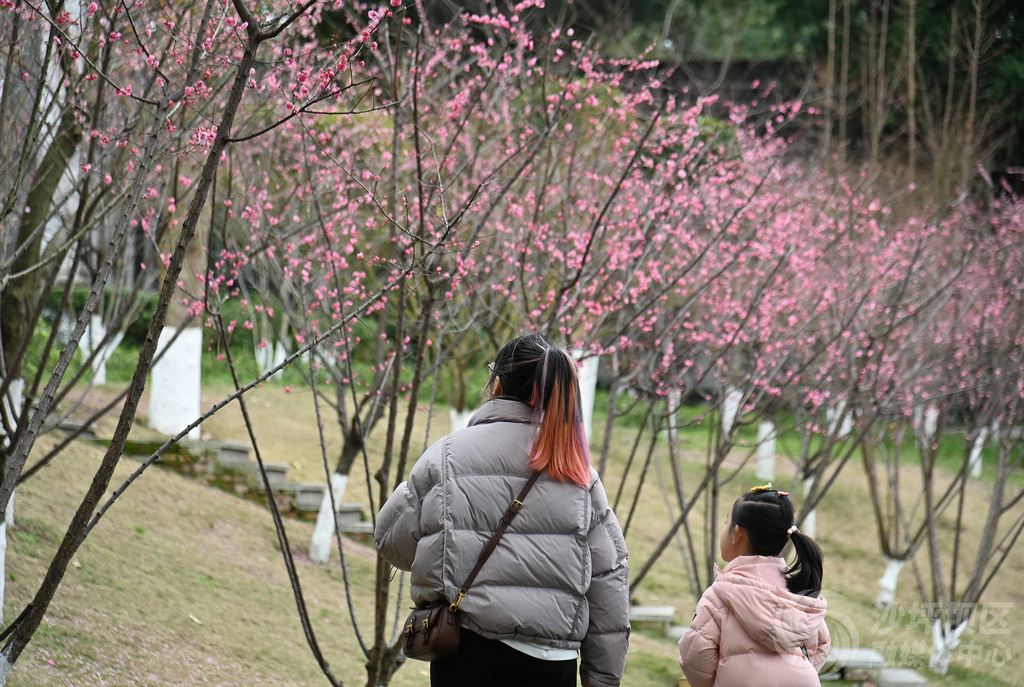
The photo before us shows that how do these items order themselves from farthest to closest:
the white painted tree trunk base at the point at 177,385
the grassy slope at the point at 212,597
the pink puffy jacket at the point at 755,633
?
the white painted tree trunk base at the point at 177,385, the grassy slope at the point at 212,597, the pink puffy jacket at the point at 755,633

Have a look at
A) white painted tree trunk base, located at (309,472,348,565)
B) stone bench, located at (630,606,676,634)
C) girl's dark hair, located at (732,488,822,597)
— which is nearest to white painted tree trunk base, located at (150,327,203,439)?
white painted tree trunk base, located at (309,472,348,565)

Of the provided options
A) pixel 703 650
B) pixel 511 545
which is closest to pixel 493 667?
pixel 511 545

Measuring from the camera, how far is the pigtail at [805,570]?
8.46ft

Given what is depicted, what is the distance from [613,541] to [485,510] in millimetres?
340

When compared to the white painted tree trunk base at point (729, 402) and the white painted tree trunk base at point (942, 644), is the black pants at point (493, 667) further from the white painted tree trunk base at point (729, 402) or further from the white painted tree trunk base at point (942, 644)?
the white painted tree trunk base at point (942, 644)

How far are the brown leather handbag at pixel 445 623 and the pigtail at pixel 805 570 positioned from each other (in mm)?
1032

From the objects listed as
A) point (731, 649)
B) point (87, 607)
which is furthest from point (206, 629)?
point (731, 649)

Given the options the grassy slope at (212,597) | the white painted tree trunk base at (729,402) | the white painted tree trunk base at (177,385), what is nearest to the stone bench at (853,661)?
the grassy slope at (212,597)

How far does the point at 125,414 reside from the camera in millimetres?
2314

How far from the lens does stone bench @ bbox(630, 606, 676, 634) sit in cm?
805

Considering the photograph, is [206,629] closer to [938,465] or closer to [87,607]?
[87,607]

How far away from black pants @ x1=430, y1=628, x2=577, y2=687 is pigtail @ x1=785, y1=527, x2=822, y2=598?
0.90 m

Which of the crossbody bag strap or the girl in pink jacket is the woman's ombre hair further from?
the girl in pink jacket

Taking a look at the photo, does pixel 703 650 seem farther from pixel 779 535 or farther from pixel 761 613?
pixel 779 535
